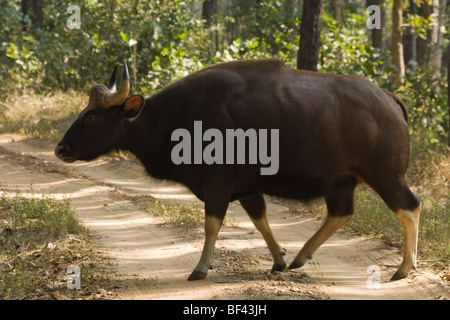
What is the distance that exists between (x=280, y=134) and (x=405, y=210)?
56.1 inches

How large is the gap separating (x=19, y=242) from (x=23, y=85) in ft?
34.7

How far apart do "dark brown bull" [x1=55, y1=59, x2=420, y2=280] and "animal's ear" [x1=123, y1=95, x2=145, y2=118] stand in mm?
10

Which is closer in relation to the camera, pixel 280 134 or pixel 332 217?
pixel 280 134

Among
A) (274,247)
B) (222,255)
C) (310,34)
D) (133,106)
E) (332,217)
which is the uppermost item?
(310,34)

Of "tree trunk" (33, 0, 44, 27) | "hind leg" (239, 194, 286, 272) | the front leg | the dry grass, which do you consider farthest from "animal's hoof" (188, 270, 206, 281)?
"tree trunk" (33, 0, 44, 27)

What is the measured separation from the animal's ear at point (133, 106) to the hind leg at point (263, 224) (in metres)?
1.39

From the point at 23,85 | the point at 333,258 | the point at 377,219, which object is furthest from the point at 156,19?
the point at 333,258

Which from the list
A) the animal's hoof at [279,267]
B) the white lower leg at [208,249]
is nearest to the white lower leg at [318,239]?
the animal's hoof at [279,267]

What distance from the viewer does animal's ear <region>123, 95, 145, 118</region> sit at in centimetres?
696

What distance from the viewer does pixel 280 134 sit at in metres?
6.80

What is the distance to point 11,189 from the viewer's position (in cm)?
1084

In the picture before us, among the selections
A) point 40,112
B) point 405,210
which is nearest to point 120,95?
point 405,210

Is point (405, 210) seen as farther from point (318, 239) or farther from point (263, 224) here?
point (263, 224)
